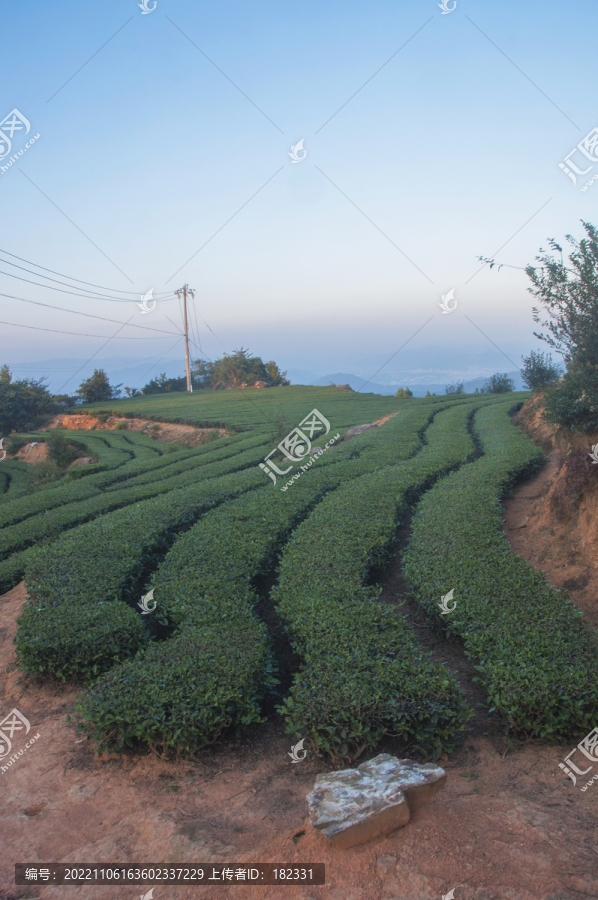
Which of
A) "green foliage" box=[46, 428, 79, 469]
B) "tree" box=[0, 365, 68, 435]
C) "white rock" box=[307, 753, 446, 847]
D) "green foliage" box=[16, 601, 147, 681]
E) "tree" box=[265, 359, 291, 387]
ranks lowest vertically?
"white rock" box=[307, 753, 446, 847]

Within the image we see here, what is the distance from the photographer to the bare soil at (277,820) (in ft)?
10.0

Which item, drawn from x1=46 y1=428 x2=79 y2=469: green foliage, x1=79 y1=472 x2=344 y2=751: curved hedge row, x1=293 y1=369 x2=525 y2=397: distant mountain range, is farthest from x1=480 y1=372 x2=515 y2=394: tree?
x1=79 y1=472 x2=344 y2=751: curved hedge row

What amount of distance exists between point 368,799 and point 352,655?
76.7 inches

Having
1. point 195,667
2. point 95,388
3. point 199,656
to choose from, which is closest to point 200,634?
point 199,656

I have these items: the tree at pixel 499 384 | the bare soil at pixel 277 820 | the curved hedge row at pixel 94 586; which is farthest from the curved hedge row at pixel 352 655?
the tree at pixel 499 384

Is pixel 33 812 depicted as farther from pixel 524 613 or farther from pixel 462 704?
pixel 524 613

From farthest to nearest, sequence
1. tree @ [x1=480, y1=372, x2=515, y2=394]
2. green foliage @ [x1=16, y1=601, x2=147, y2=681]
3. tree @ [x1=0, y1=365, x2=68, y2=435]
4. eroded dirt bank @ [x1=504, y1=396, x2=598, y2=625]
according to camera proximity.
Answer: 1. tree @ [x1=480, y1=372, x2=515, y2=394]
2. tree @ [x1=0, y1=365, x2=68, y2=435]
3. eroded dirt bank @ [x1=504, y1=396, x2=598, y2=625]
4. green foliage @ [x1=16, y1=601, x2=147, y2=681]

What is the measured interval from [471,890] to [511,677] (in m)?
2.27

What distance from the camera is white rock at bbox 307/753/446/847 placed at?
10.7ft

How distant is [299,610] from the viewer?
21.2 ft

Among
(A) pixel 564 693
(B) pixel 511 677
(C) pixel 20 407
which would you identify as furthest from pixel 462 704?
(C) pixel 20 407

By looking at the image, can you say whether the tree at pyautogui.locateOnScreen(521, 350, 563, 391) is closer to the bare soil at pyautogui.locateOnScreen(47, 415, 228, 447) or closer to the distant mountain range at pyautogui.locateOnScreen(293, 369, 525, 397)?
the distant mountain range at pyautogui.locateOnScreen(293, 369, 525, 397)

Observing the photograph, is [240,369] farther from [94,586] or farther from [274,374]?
Answer: [94,586]

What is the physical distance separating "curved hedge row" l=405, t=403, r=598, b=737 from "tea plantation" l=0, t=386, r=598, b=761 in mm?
24
